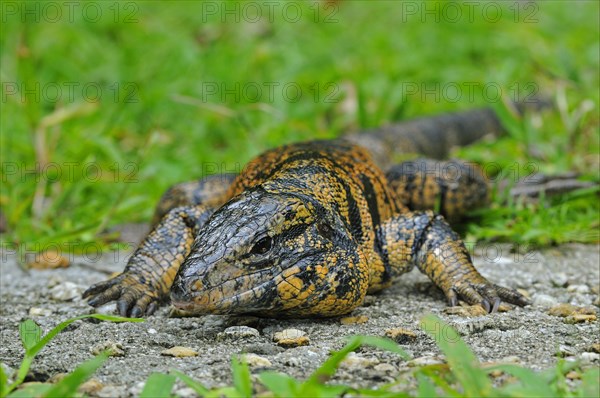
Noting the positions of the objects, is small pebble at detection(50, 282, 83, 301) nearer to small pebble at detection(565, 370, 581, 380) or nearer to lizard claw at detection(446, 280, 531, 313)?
lizard claw at detection(446, 280, 531, 313)

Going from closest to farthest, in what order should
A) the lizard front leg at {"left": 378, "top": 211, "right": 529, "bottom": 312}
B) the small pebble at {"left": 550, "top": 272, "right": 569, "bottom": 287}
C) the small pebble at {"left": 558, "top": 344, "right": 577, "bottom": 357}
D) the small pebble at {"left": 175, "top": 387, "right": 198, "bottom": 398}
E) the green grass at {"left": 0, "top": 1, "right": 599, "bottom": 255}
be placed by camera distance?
the small pebble at {"left": 175, "top": 387, "right": 198, "bottom": 398}, the small pebble at {"left": 558, "top": 344, "right": 577, "bottom": 357}, the lizard front leg at {"left": 378, "top": 211, "right": 529, "bottom": 312}, the small pebble at {"left": 550, "top": 272, "right": 569, "bottom": 287}, the green grass at {"left": 0, "top": 1, "right": 599, "bottom": 255}

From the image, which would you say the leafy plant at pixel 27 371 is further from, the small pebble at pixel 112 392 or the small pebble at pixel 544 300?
the small pebble at pixel 544 300

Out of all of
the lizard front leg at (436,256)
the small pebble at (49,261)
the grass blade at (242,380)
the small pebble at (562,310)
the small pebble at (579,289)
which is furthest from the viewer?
the small pebble at (49,261)

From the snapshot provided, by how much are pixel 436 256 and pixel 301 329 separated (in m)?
1.37

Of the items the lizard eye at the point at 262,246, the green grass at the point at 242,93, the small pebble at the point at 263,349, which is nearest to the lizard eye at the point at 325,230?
the lizard eye at the point at 262,246

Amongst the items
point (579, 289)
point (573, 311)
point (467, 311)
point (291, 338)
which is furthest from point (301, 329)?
point (579, 289)

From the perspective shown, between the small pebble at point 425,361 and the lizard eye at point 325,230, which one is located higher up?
the lizard eye at point 325,230

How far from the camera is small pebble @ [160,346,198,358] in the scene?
420 centimetres

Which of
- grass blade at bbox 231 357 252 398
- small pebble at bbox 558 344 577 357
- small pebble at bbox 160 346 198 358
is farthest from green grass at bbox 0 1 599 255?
grass blade at bbox 231 357 252 398

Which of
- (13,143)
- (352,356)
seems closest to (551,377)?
(352,356)

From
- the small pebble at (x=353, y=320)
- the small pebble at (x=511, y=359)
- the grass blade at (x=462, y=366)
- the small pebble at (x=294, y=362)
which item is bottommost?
the small pebble at (x=353, y=320)

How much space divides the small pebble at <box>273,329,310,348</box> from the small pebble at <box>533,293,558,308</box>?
5.50ft

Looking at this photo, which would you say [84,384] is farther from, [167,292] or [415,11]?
[415,11]

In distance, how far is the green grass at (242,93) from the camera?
758cm
